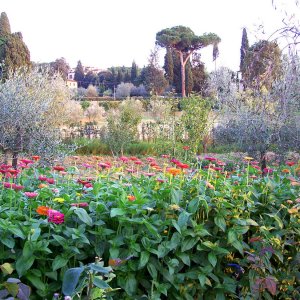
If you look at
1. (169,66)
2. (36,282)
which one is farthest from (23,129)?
(169,66)

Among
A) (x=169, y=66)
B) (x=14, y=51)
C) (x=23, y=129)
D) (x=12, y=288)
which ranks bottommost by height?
(x=12, y=288)

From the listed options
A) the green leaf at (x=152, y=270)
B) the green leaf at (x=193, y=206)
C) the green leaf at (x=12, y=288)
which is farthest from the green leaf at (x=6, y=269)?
the green leaf at (x=193, y=206)

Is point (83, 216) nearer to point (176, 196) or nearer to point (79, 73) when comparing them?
point (176, 196)

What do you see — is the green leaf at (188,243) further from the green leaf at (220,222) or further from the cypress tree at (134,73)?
the cypress tree at (134,73)

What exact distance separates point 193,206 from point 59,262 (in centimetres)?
68

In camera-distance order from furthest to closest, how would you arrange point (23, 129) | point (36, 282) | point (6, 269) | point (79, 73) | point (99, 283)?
point (79, 73), point (23, 129), point (36, 282), point (6, 269), point (99, 283)

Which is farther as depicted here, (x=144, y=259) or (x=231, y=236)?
(x=231, y=236)

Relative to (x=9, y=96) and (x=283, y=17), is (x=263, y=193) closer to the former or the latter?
(x=283, y=17)

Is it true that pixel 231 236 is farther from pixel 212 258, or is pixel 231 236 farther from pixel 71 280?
pixel 71 280

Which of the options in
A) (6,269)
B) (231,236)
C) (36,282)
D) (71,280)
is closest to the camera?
(71,280)

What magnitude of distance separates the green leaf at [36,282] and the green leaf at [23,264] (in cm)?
6

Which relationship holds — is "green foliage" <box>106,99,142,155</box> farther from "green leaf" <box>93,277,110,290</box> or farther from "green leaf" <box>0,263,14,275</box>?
"green leaf" <box>93,277,110,290</box>

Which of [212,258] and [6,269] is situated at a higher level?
[6,269]

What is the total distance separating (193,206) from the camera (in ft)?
7.07
